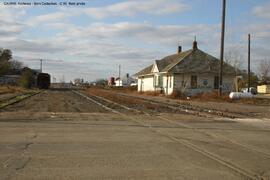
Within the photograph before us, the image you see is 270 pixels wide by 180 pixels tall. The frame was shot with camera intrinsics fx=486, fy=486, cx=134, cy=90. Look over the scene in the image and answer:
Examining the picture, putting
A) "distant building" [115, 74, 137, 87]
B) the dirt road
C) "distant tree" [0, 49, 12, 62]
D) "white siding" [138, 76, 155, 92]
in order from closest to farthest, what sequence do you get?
the dirt road → "white siding" [138, 76, 155, 92] → "distant tree" [0, 49, 12, 62] → "distant building" [115, 74, 137, 87]

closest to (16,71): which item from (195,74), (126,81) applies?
(126,81)

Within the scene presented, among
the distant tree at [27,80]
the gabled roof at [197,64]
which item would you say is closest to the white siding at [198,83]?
the gabled roof at [197,64]

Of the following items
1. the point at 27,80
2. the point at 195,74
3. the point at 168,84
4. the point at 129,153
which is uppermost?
the point at 195,74

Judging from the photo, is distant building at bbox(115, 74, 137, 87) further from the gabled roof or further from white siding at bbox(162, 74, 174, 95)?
the gabled roof

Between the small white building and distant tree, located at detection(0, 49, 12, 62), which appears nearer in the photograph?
the small white building

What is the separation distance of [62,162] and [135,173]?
5.45 ft

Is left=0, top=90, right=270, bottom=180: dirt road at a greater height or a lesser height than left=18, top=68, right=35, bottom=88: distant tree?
lesser

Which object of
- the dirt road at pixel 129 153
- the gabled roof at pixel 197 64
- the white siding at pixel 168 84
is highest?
the gabled roof at pixel 197 64

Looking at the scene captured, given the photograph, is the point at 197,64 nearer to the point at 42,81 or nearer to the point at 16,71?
the point at 42,81

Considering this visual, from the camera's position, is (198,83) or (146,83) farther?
(146,83)

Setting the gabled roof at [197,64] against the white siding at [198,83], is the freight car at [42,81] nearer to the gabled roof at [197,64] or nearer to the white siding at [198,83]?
the gabled roof at [197,64]

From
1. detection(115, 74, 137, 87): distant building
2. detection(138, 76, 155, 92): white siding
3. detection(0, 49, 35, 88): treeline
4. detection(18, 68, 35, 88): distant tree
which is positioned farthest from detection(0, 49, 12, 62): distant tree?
detection(138, 76, 155, 92): white siding

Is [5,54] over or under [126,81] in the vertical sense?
over

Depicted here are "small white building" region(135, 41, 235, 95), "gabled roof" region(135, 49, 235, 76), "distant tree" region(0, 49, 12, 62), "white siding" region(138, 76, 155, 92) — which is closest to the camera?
"small white building" region(135, 41, 235, 95)
